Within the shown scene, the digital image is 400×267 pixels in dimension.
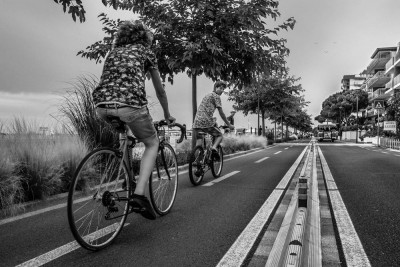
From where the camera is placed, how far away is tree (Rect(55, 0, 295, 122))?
34.6 feet

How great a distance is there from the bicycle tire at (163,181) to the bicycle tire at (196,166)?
157 cm

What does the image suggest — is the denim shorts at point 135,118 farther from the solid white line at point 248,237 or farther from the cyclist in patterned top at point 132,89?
the solid white line at point 248,237

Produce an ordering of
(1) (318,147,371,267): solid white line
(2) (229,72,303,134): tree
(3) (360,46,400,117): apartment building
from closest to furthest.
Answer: (1) (318,147,371,267): solid white line → (2) (229,72,303,134): tree → (3) (360,46,400,117): apartment building

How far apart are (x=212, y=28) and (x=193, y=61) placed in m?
1.46

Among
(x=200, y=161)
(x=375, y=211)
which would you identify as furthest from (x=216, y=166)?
(x=375, y=211)

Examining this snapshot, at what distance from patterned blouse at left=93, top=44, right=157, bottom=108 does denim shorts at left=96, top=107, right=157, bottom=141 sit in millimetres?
66

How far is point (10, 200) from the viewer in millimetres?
3934

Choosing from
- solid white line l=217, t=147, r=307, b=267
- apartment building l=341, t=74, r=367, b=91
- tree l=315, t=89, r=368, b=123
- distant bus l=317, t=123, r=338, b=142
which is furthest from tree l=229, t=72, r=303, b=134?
apartment building l=341, t=74, r=367, b=91

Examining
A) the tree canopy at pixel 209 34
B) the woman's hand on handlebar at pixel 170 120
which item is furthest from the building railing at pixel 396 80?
the woman's hand on handlebar at pixel 170 120

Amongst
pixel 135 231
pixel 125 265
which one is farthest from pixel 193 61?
pixel 125 265

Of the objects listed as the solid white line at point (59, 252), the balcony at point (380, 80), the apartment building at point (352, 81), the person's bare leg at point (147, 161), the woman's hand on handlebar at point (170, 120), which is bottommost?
the solid white line at point (59, 252)

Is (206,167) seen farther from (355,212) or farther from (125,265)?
(125,265)

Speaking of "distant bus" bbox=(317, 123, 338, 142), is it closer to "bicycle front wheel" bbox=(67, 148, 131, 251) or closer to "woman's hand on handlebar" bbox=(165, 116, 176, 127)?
"woman's hand on handlebar" bbox=(165, 116, 176, 127)

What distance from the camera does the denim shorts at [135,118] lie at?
2879 millimetres
